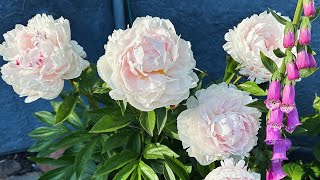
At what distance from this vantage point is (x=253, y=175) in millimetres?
1394

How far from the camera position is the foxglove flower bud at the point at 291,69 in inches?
51.6

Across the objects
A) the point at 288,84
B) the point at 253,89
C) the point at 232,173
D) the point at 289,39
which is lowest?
the point at 232,173

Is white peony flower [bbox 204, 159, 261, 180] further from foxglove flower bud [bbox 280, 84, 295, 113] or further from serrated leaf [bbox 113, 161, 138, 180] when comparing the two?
serrated leaf [bbox 113, 161, 138, 180]

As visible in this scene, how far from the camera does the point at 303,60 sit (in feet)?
4.30

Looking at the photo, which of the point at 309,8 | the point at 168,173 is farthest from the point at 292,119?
the point at 168,173

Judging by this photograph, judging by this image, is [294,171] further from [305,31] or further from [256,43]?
[305,31]

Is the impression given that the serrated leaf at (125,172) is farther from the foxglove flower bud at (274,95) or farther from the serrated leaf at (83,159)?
the foxglove flower bud at (274,95)

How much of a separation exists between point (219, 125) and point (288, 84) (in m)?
0.20

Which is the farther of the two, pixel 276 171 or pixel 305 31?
pixel 276 171

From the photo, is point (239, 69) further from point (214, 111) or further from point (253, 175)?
point (253, 175)

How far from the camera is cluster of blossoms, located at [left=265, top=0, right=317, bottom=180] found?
1302 millimetres

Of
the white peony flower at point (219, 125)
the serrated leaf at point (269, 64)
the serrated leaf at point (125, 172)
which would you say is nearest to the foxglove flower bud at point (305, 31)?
the serrated leaf at point (269, 64)

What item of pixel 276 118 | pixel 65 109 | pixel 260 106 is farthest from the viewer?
pixel 65 109

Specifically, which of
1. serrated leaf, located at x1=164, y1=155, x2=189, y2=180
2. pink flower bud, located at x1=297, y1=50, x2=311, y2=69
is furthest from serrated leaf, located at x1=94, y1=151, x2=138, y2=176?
pink flower bud, located at x1=297, y1=50, x2=311, y2=69
